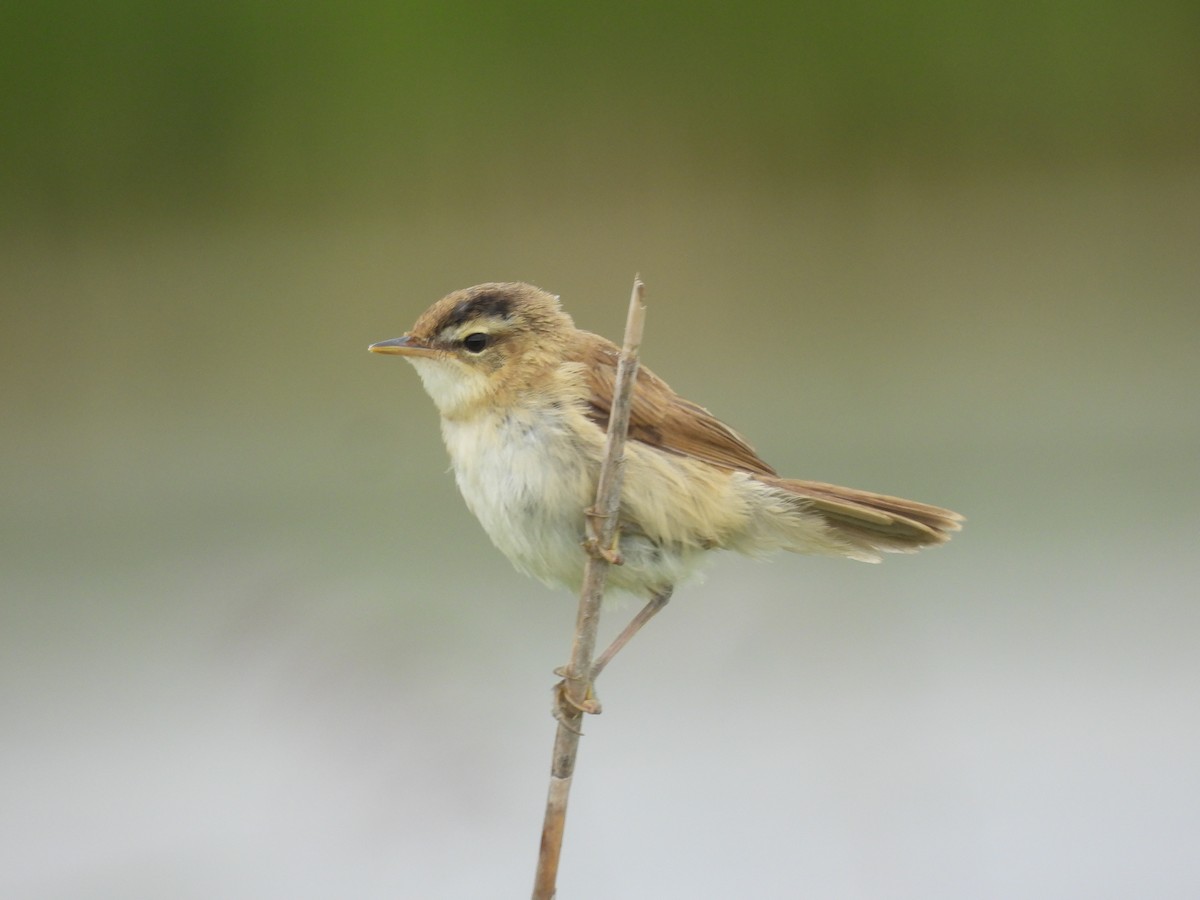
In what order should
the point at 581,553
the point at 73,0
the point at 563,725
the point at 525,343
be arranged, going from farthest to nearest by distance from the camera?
the point at 73,0 < the point at 525,343 < the point at 581,553 < the point at 563,725

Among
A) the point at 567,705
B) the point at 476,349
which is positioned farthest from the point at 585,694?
the point at 476,349

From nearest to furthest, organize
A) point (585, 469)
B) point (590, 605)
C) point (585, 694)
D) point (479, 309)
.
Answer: point (590, 605) < point (585, 694) < point (585, 469) < point (479, 309)

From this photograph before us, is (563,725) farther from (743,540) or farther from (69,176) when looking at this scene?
(69,176)

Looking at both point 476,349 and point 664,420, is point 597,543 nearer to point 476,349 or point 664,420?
point 664,420

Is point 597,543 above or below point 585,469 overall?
below

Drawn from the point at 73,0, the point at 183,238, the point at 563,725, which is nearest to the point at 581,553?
the point at 563,725

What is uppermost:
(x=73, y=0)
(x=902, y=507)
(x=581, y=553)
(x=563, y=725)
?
(x=73, y=0)

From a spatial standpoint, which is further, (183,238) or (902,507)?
(183,238)
